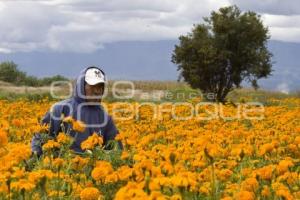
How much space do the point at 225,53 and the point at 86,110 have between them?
2270cm

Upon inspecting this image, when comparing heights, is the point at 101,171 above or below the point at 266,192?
above

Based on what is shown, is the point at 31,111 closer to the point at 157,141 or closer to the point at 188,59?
the point at 157,141

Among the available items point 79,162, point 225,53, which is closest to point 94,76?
point 79,162

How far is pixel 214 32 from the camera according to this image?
30.4 m

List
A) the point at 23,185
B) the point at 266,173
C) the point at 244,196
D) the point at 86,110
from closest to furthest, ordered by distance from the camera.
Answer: the point at 23,185 → the point at 244,196 → the point at 266,173 → the point at 86,110

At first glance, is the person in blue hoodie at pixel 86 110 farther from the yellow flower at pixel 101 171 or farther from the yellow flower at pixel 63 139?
the yellow flower at pixel 101 171

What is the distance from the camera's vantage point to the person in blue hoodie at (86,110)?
22.1 ft

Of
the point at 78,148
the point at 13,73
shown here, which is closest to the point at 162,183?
the point at 78,148

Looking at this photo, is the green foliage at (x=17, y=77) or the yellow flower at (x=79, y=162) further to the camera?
the green foliage at (x=17, y=77)

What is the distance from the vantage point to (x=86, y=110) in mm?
→ 7035

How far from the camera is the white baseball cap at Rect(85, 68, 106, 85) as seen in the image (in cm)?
669

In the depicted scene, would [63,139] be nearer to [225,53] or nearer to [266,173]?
[266,173]

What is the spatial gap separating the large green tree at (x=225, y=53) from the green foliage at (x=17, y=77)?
17.1m

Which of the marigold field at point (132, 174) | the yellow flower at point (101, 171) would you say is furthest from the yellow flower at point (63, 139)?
the yellow flower at point (101, 171)
